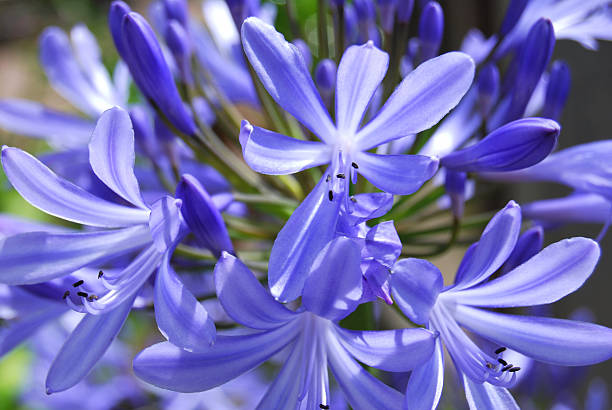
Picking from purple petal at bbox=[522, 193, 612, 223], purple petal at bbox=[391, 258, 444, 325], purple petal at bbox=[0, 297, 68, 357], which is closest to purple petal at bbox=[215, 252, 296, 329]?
purple petal at bbox=[391, 258, 444, 325]

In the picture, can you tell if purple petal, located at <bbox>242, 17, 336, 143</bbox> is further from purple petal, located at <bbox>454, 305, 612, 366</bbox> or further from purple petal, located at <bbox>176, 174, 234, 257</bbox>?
purple petal, located at <bbox>454, 305, 612, 366</bbox>

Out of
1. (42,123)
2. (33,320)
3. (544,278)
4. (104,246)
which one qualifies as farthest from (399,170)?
(42,123)

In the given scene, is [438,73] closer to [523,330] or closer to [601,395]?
[523,330]

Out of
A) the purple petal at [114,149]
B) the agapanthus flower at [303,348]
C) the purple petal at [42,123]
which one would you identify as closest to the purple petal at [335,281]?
the agapanthus flower at [303,348]

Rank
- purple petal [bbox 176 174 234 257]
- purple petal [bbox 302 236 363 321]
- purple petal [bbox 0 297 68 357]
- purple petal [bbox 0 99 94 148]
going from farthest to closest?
purple petal [bbox 0 99 94 148] → purple petal [bbox 0 297 68 357] → purple petal [bbox 176 174 234 257] → purple petal [bbox 302 236 363 321]

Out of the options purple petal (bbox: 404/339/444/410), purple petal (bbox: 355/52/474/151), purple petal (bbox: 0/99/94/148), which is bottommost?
purple petal (bbox: 404/339/444/410)

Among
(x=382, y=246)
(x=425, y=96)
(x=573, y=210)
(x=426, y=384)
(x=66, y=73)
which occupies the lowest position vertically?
(x=426, y=384)

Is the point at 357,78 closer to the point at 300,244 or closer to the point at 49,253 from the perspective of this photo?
the point at 300,244
